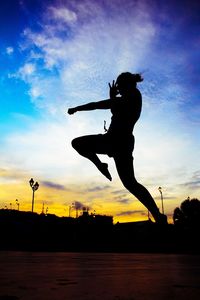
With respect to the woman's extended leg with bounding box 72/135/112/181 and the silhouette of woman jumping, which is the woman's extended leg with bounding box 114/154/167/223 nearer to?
the silhouette of woman jumping

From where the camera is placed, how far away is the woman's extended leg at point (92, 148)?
4055mm

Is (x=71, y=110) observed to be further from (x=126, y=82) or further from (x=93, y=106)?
(x=126, y=82)

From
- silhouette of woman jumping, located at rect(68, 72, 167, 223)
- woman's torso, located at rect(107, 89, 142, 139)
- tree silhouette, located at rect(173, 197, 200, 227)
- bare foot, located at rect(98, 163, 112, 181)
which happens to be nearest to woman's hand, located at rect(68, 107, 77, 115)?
silhouette of woman jumping, located at rect(68, 72, 167, 223)

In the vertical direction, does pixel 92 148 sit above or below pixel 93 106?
below

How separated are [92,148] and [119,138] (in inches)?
14.2

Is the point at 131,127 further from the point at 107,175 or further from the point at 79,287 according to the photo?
the point at 79,287

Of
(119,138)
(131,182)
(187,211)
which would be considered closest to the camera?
(119,138)

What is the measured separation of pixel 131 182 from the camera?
422cm

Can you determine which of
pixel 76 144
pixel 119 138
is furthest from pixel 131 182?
pixel 76 144

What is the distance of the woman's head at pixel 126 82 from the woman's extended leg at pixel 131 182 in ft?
2.87

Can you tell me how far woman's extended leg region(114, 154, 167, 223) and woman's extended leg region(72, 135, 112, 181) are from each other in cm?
18

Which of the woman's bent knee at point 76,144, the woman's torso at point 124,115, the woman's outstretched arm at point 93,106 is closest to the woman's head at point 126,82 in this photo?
the woman's torso at point 124,115

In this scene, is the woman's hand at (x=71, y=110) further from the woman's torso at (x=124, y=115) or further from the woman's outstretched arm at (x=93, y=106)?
the woman's torso at (x=124, y=115)

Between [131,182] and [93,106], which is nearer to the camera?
[93,106]
